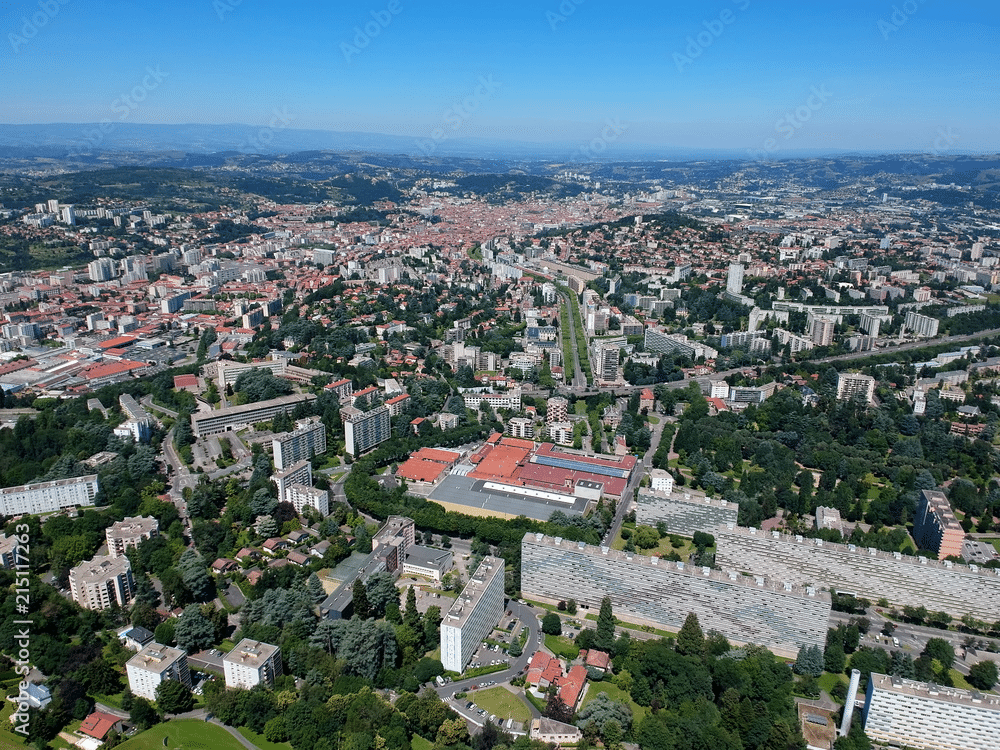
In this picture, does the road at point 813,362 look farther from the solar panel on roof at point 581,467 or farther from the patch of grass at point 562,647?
the patch of grass at point 562,647

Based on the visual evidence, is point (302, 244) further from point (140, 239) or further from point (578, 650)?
point (578, 650)

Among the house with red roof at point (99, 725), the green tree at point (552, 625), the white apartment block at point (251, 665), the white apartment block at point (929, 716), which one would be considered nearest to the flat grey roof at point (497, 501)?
the green tree at point (552, 625)

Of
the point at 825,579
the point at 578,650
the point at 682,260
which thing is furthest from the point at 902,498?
the point at 682,260

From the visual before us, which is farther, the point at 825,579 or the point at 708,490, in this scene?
the point at 708,490

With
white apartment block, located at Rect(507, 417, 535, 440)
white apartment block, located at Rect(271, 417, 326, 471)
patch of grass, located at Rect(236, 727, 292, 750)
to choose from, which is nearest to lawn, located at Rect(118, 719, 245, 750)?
patch of grass, located at Rect(236, 727, 292, 750)

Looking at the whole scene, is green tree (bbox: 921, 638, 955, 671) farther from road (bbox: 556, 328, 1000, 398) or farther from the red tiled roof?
road (bbox: 556, 328, 1000, 398)

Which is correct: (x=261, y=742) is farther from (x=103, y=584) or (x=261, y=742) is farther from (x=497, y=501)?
(x=497, y=501)
